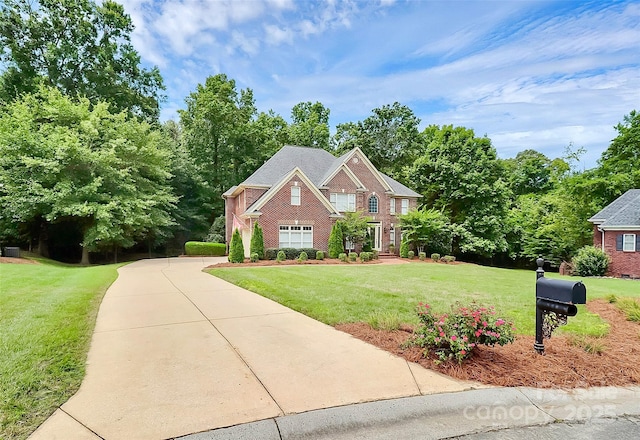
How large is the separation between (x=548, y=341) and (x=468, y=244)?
2214 cm

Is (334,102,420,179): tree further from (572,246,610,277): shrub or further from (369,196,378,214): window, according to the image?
(572,246,610,277): shrub

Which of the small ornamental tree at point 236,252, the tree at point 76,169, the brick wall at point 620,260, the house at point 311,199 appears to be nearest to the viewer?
the tree at point 76,169

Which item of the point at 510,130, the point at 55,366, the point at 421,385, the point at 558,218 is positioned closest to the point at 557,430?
the point at 421,385

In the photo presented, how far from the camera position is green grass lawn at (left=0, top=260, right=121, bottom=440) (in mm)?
2938

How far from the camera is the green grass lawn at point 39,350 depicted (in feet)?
9.64

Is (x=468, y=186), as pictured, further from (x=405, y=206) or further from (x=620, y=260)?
(x=620, y=260)

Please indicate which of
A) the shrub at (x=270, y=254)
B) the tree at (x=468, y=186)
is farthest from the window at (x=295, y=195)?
the tree at (x=468, y=186)

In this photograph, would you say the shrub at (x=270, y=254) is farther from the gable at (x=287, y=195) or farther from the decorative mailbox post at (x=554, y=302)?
the decorative mailbox post at (x=554, y=302)

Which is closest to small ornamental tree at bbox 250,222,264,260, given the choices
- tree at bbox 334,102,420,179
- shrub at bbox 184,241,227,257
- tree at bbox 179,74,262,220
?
shrub at bbox 184,241,227,257

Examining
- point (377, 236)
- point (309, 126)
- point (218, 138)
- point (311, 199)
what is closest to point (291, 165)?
point (311, 199)

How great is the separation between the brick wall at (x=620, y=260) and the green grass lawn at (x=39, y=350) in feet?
82.7

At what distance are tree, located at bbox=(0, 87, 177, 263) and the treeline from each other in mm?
76

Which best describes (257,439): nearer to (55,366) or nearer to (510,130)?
(55,366)

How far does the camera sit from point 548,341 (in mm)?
4730
